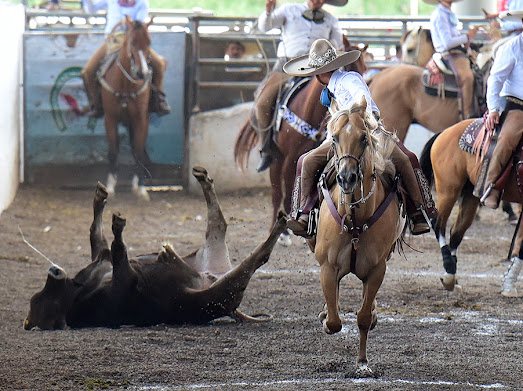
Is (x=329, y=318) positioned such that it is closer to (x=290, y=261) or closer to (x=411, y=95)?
(x=290, y=261)

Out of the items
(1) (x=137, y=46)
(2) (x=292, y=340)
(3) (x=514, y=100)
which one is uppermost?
(3) (x=514, y=100)

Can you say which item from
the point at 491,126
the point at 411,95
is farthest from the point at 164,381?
the point at 411,95

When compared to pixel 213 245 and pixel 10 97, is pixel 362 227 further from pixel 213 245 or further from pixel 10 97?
pixel 10 97

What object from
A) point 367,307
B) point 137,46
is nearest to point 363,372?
point 367,307

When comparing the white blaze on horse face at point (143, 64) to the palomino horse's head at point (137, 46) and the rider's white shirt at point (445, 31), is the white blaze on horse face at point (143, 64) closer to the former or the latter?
the palomino horse's head at point (137, 46)

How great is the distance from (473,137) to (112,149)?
7.02 metres

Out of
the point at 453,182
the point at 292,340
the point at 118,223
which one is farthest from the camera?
the point at 453,182

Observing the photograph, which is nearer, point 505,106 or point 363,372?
point 363,372

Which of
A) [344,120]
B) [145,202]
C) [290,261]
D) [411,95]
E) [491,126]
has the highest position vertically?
[344,120]

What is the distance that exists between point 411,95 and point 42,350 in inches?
288

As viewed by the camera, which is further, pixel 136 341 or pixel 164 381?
pixel 136 341

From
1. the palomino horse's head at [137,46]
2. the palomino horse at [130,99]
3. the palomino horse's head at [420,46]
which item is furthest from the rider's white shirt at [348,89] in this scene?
the palomino horse at [130,99]

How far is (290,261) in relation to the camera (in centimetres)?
959

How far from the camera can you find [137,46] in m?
13.6
